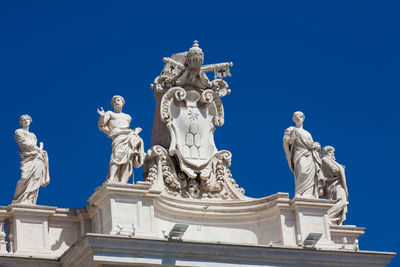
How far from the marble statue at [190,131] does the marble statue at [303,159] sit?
1593mm

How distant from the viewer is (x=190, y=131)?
40.2 meters

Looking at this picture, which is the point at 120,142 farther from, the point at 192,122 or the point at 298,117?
the point at 298,117

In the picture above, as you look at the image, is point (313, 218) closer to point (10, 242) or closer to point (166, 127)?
point (166, 127)

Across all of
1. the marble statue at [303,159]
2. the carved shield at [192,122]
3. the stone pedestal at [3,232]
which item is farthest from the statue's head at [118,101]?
the marble statue at [303,159]

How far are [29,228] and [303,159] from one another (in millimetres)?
7621

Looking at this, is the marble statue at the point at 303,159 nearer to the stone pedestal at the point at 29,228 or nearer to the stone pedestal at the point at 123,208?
the stone pedestal at the point at 123,208

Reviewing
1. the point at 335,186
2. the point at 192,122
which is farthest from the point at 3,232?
the point at 335,186

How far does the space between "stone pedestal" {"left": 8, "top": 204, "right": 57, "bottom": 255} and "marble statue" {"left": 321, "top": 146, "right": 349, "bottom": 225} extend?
785cm

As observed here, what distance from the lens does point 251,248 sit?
37156 millimetres

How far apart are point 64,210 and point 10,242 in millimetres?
1686

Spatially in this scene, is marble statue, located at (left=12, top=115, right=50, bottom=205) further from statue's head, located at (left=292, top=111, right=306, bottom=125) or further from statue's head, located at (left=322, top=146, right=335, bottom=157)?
statue's head, located at (left=322, top=146, right=335, bottom=157)

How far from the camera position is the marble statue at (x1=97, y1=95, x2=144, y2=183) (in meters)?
37.9

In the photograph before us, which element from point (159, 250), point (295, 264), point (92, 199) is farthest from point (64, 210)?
point (295, 264)

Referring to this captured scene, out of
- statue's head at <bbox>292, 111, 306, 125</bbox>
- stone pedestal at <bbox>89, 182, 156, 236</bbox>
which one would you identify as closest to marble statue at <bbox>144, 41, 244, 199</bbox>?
stone pedestal at <bbox>89, 182, 156, 236</bbox>
